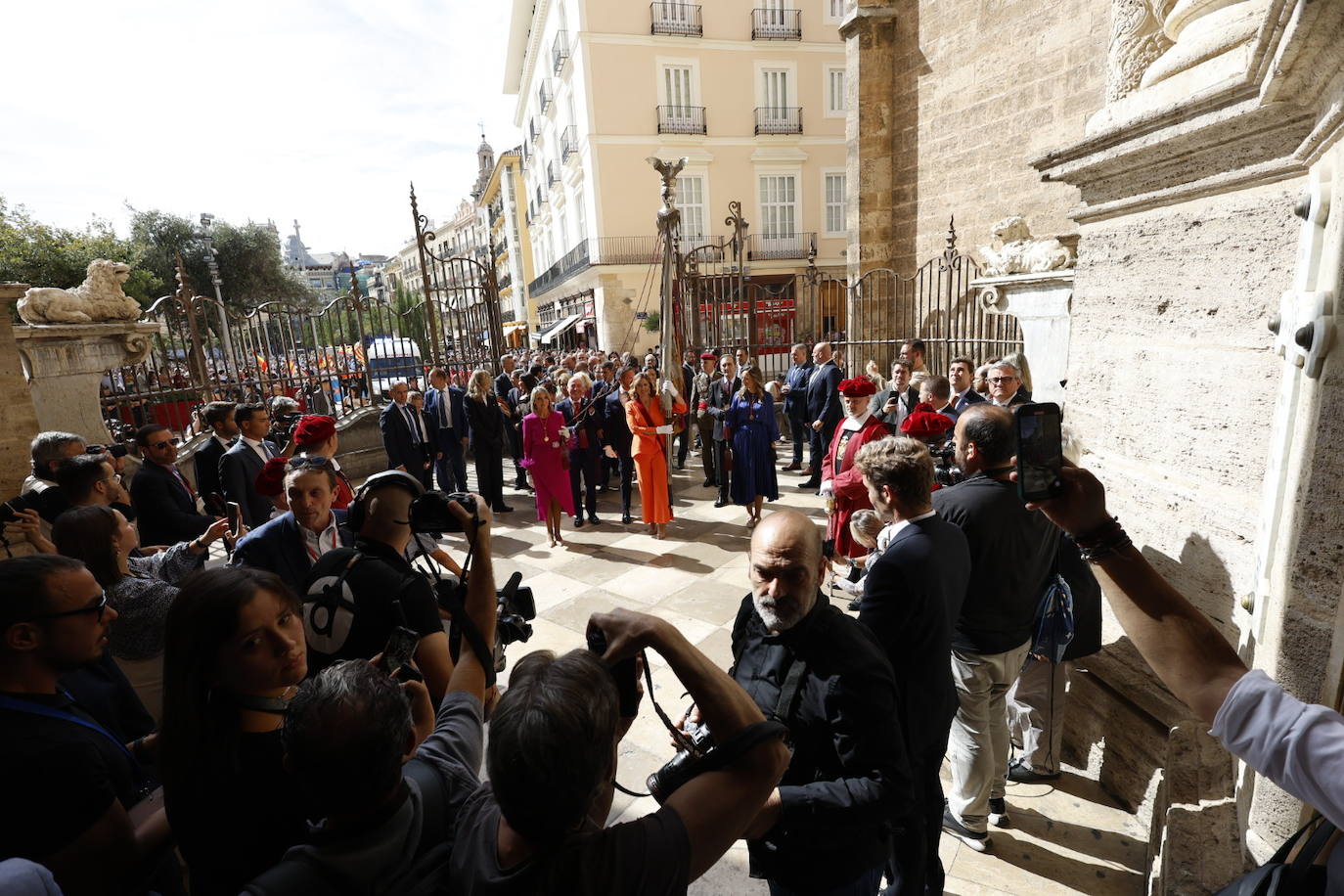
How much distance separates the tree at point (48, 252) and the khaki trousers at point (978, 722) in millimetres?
22563

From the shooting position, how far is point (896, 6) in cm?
984

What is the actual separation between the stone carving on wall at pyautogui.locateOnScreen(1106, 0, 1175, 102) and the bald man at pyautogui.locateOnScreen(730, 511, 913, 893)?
2519 millimetres

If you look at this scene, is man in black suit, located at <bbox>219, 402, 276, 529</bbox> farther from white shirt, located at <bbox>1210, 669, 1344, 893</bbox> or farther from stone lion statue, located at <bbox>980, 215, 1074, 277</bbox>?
stone lion statue, located at <bbox>980, 215, 1074, 277</bbox>

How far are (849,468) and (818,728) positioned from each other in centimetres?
326

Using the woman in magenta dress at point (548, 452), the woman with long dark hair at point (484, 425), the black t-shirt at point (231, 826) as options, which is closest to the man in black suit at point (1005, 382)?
the woman in magenta dress at point (548, 452)

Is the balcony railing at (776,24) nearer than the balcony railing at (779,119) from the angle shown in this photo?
→ Yes

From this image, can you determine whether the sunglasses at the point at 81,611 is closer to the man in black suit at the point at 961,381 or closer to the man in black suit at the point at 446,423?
the man in black suit at the point at 961,381

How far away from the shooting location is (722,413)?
7180 millimetres

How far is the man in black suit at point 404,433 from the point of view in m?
7.39

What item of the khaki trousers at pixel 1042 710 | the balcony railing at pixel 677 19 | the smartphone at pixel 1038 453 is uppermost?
the balcony railing at pixel 677 19

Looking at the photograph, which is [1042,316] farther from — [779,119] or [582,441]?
[779,119]

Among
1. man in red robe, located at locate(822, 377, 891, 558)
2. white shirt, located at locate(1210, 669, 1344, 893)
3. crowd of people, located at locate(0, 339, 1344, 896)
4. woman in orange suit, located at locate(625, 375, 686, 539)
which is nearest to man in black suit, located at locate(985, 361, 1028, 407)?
man in red robe, located at locate(822, 377, 891, 558)

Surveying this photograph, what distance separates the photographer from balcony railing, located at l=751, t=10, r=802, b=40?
2339cm

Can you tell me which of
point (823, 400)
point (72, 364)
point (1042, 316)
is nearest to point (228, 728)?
point (1042, 316)
